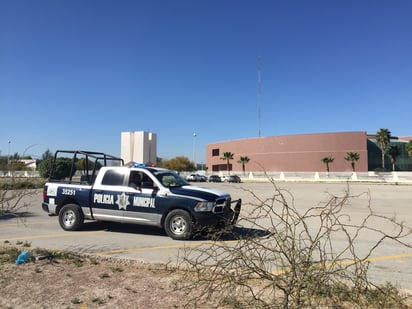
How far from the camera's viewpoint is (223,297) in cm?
401

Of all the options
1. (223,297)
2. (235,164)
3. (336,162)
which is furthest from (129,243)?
(235,164)

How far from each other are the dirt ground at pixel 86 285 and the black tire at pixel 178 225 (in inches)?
99.3

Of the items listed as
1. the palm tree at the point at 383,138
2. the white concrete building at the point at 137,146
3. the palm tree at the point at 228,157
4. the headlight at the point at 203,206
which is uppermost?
the palm tree at the point at 383,138

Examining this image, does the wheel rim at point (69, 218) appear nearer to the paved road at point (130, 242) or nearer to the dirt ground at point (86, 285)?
the paved road at point (130, 242)

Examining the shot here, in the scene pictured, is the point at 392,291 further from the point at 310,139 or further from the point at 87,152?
the point at 310,139

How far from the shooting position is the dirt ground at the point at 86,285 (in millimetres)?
3938

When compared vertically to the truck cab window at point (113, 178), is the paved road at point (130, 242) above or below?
below

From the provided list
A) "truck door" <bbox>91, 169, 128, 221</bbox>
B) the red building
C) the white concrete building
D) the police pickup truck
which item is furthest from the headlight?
the red building

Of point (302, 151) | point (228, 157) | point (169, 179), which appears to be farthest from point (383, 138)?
point (169, 179)

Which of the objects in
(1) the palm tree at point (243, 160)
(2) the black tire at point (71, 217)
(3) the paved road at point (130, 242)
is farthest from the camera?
(1) the palm tree at point (243, 160)

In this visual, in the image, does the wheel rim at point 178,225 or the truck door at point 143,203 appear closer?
the wheel rim at point 178,225

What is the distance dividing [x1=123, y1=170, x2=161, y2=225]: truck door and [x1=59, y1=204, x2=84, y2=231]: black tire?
1.51 meters

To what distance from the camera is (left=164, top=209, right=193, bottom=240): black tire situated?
26.1 ft

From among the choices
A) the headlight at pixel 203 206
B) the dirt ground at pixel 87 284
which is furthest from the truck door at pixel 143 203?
the dirt ground at pixel 87 284
